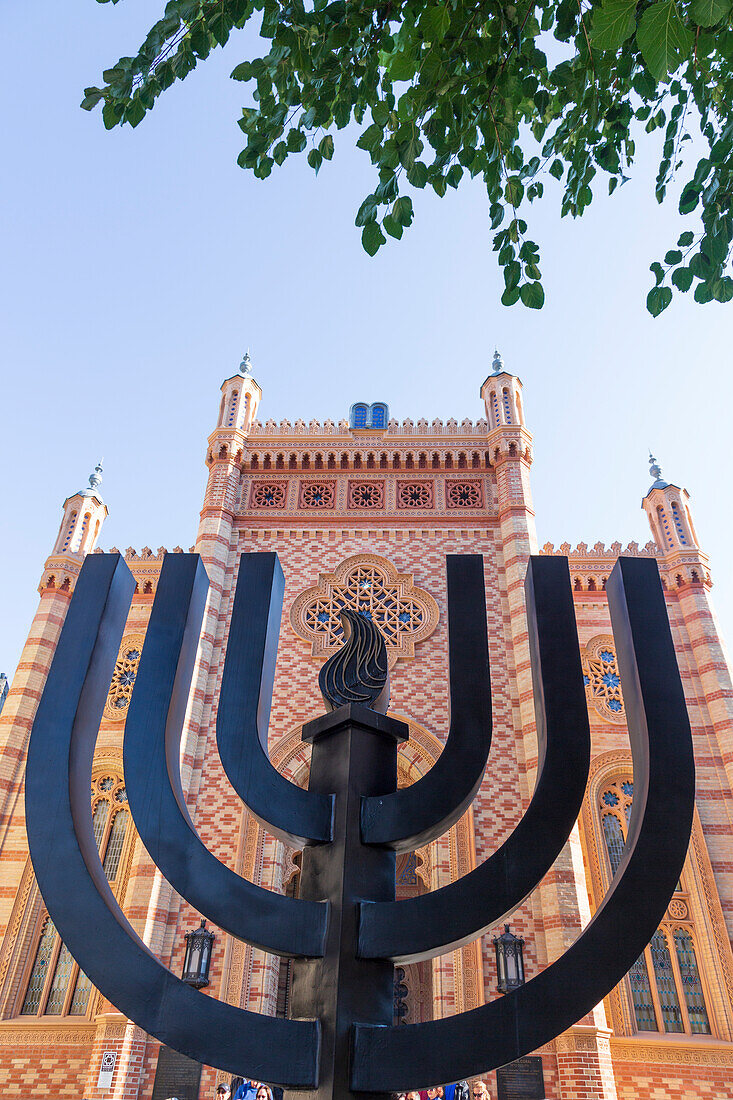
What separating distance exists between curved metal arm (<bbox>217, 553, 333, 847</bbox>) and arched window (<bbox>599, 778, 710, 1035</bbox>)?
26.1 feet

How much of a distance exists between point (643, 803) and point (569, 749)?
0.25 metres

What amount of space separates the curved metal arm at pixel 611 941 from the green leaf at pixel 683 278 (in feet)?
4.66

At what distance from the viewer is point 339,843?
2.04m

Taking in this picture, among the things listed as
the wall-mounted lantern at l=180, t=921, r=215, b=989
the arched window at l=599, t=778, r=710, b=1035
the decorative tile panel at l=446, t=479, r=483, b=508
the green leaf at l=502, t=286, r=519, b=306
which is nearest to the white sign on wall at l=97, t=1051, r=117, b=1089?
the wall-mounted lantern at l=180, t=921, r=215, b=989

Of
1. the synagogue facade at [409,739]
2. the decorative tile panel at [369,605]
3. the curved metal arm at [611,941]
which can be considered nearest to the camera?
the curved metal arm at [611,941]

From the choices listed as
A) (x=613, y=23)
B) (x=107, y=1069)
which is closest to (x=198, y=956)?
(x=107, y=1069)

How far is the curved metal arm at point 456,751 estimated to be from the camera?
205 centimetres

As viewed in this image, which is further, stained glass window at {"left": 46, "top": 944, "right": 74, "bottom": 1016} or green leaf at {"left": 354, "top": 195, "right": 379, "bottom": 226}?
stained glass window at {"left": 46, "top": 944, "right": 74, "bottom": 1016}

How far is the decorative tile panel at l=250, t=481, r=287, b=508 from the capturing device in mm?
13625

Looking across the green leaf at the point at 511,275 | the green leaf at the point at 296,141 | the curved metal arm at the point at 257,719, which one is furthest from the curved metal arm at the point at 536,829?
the green leaf at the point at 296,141

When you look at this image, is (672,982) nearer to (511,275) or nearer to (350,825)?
(350,825)

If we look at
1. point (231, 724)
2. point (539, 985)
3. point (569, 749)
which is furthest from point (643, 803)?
point (231, 724)

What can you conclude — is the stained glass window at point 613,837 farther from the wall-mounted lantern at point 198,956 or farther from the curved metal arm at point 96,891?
the curved metal arm at point 96,891

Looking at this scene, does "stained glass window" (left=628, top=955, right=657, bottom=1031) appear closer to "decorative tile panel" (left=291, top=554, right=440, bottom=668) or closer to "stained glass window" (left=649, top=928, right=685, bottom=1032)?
"stained glass window" (left=649, top=928, right=685, bottom=1032)
